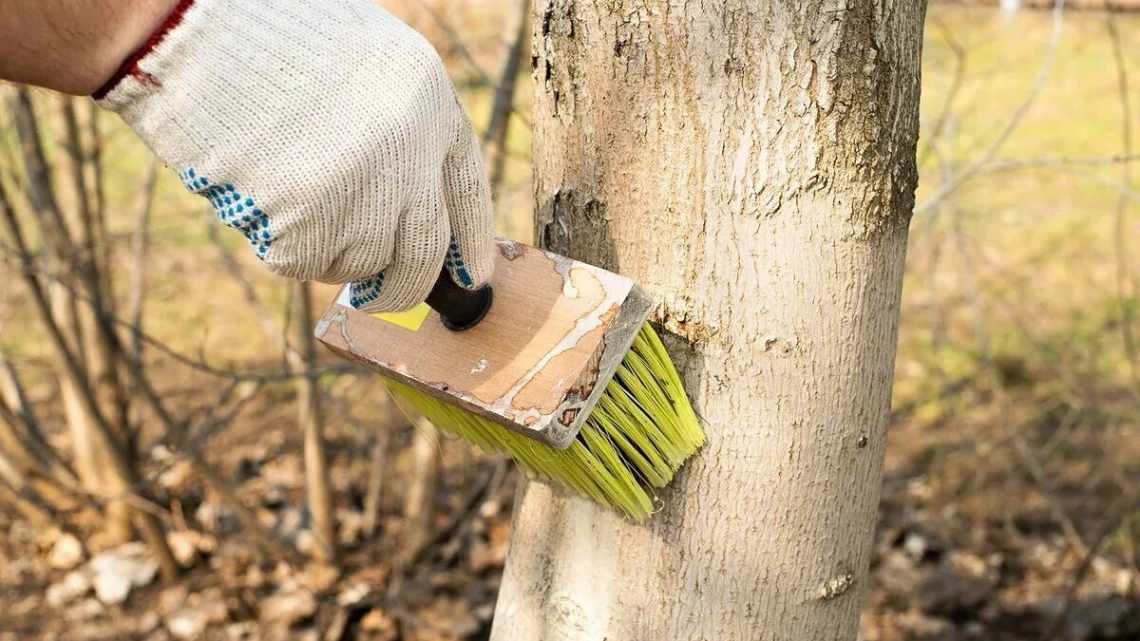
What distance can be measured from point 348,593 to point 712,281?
183cm

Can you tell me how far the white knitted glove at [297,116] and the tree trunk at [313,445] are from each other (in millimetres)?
1399

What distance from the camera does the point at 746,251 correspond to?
1143 mm

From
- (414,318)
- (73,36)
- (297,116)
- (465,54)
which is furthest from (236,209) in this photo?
(465,54)

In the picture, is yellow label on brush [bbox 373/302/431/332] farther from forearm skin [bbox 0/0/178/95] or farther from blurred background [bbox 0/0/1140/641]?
blurred background [bbox 0/0/1140/641]

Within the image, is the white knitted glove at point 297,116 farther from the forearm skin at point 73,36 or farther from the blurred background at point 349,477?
the blurred background at point 349,477

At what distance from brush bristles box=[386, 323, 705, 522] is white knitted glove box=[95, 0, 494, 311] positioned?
342mm

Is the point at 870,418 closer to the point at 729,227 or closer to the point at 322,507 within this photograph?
the point at 729,227

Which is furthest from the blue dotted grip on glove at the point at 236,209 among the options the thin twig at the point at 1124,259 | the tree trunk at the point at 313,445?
the thin twig at the point at 1124,259

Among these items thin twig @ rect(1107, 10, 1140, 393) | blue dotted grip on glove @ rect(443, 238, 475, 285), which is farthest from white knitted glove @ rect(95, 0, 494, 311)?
thin twig @ rect(1107, 10, 1140, 393)

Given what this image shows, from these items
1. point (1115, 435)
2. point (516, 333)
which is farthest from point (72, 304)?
point (1115, 435)

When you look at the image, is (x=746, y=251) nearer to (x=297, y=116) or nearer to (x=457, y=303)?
(x=457, y=303)

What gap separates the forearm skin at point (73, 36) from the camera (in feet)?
3.21

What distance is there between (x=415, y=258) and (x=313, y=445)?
1.60 m

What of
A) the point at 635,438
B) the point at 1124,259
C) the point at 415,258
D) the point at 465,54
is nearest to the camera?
the point at 415,258
